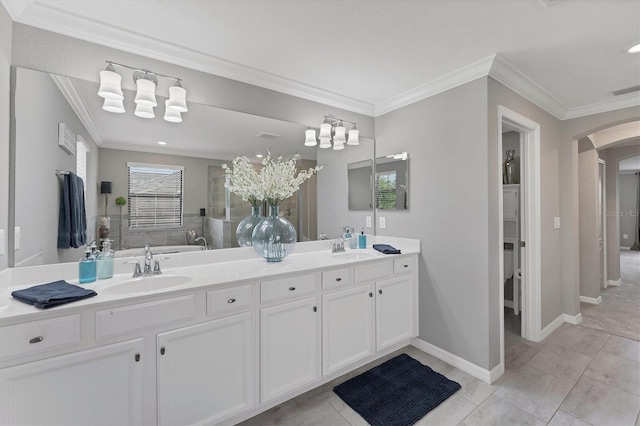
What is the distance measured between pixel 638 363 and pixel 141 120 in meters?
4.37

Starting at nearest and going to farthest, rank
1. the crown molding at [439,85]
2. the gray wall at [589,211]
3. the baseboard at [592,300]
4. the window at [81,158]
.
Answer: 1. the window at [81,158]
2. the crown molding at [439,85]
3. the gray wall at [589,211]
4. the baseboard at [592,300]

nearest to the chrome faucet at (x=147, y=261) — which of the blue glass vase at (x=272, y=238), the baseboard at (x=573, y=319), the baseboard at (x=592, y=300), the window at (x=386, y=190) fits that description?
the blue glass vase at (x=272, y=238)

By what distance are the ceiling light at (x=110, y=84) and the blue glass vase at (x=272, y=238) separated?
1.22 metres

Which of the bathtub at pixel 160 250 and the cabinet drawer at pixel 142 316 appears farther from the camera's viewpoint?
the bathtub at pixel 160 250

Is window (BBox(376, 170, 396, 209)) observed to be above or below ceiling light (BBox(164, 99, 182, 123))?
below

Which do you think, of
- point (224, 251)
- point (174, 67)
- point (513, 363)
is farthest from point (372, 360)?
point (174, 67)

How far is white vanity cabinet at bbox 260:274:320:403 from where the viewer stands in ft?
5.85

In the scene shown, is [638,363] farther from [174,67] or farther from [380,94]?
[174,67]

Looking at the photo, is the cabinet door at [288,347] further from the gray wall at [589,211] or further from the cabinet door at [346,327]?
the gray wall at [589,211]

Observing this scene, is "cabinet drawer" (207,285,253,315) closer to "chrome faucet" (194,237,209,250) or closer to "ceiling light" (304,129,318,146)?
"chrome faucet" (194,237,209,250)

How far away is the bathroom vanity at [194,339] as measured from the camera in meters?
1.21

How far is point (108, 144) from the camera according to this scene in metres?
1.91

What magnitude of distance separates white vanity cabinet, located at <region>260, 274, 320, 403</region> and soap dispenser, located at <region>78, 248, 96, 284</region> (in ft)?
3.14

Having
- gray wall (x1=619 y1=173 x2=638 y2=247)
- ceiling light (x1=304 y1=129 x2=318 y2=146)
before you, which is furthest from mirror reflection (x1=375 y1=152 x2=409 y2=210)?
gray wall (x1=619 y1=173 x2=638 y2=247)
